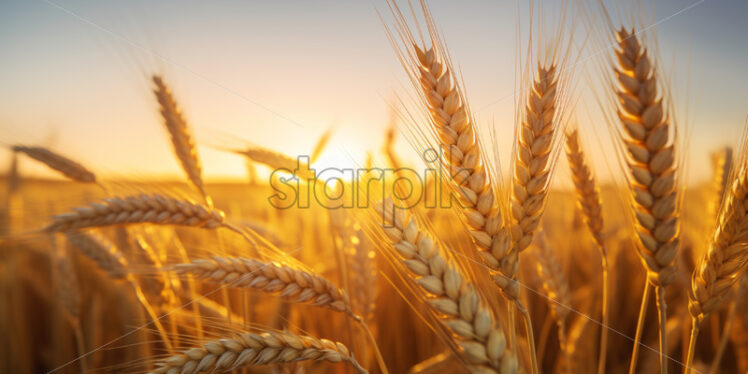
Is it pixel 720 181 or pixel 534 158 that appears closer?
pixel 534 158

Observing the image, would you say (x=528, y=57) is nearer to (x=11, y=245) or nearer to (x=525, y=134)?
(x=525, y=134)

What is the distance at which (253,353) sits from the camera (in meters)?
1.00

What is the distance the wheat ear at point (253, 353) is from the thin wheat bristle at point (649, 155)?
0.84m

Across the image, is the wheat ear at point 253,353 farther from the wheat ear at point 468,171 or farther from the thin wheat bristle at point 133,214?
the thin wheat bristle at point 133,214

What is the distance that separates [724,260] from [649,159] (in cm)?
37

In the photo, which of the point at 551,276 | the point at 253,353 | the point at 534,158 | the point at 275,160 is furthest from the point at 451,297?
the point at 275,160

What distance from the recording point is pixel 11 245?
8.44 ft

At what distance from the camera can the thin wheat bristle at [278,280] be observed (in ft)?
3.78

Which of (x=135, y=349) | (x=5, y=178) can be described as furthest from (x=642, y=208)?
(x=5, y=178)

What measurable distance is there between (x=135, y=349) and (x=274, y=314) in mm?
805

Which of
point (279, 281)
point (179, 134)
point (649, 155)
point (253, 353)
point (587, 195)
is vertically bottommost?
point (253, 353)

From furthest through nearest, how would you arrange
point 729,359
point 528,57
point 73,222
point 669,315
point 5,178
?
point 5,178 < point 669,315 < point 729,359 < point 73,222 < point 528,57

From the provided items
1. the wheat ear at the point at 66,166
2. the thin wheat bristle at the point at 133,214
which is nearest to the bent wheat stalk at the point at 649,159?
the thin wheat bristle at the point at 133,214

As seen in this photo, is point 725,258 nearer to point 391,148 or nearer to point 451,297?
point 451,297
